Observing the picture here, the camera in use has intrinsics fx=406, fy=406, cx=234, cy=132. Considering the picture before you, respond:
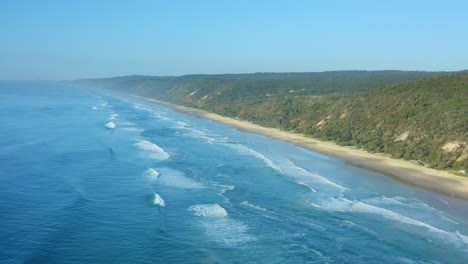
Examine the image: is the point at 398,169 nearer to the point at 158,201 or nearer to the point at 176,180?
the point at 176,180

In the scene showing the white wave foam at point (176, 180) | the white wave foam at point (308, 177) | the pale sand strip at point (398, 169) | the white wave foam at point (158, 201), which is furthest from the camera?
the white wave foam at point (308, 177)

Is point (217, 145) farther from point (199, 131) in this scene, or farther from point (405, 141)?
point (405, 141)

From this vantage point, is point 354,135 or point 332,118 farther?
point 332,118

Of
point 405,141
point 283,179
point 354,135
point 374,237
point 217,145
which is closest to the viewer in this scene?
point 374,237

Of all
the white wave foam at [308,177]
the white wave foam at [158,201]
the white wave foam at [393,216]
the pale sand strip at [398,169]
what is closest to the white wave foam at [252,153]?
the white wave foam at [308,177]

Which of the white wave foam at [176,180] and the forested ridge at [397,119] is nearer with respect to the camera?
the white wave foam at [176,180]

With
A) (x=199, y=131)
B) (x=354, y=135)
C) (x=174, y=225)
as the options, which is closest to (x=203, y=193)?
(x=174, y=225)

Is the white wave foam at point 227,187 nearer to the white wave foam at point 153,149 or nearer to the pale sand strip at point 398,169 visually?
the white wave foam at point 153,149

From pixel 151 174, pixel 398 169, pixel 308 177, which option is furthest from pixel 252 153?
pixel 398 169
